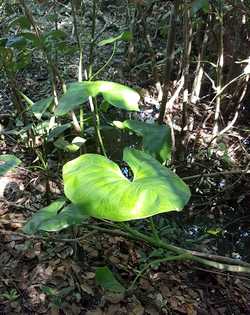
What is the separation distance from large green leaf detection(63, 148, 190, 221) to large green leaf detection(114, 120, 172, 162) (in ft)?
1.20

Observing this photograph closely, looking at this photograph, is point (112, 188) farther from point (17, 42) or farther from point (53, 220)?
point (17, 42)

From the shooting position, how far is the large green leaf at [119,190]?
0.91 metres

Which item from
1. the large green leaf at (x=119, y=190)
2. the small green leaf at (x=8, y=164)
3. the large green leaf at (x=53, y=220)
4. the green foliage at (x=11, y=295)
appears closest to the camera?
the large green leaf at (x=119, y=190)

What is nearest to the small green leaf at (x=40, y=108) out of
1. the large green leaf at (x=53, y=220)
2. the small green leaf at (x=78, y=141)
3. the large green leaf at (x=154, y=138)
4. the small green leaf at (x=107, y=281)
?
the small green leaf at (x=78, y=141)

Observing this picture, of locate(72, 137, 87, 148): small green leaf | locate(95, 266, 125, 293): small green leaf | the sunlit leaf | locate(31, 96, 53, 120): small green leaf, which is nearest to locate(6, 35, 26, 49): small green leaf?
the sunlit leaf

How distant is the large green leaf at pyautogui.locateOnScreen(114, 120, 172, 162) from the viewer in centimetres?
154

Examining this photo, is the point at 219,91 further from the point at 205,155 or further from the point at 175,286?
the point at 175,286

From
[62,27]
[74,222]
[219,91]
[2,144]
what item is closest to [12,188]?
[2,144]

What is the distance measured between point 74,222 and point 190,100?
6.16 ft

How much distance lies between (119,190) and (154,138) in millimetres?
610

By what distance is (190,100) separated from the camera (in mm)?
2949

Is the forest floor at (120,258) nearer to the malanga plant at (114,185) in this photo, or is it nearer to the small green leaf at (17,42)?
the malanga plant at (114,185)

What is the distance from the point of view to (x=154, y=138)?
1567 mm

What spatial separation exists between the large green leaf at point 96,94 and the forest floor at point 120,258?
51cm
